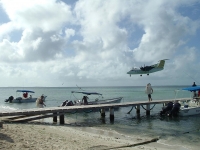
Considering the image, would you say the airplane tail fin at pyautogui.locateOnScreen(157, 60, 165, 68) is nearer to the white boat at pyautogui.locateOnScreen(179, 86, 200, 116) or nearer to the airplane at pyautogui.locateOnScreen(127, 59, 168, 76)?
the airplane at pyautogui.locateOnScreen(127, 59, 168, 76)

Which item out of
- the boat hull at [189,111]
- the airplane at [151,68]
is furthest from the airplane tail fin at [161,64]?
the boat hull at [189,111]

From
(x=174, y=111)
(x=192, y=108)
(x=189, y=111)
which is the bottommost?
(x=189, y=111)

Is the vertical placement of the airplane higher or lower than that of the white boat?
higher

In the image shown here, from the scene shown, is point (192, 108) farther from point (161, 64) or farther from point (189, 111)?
point (161, 64)

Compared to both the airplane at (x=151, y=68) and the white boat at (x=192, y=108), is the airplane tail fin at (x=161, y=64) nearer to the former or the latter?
the airplane at (x=151, y=68)

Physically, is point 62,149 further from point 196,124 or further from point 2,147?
point 196,124

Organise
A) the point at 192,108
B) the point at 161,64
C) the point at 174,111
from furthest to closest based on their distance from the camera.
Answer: the point at 161,64, the point at 192,108, the point at 174,111

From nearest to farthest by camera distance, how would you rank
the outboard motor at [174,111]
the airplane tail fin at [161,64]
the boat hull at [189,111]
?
1. the outboard motor at [174,111]
2. the boat hull at [189,111]
3. the airplane tail fin at [161,64]

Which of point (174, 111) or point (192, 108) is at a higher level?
point (192, 108)

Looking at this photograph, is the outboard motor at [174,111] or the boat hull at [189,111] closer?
the outboard motor at [174,111]

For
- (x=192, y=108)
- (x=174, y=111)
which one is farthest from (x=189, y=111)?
(x=174, y=111)

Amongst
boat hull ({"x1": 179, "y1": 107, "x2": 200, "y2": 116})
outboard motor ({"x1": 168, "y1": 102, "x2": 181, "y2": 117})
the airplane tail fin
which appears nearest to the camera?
outboard motor ({"x1": 168, "y1": 102, "x2": 181, "y2": 117})

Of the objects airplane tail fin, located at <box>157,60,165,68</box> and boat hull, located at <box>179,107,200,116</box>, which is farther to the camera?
airplane tail fin, located at <box>157,60,165,68</box>

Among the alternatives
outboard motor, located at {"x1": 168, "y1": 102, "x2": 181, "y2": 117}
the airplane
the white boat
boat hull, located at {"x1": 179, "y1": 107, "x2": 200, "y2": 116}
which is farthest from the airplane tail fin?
boat hull, located at {"x1": 179, "y1": 107, "x2": 200, "y2": 116}
